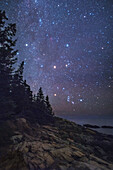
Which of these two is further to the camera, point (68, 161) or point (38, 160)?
point (68, 161)

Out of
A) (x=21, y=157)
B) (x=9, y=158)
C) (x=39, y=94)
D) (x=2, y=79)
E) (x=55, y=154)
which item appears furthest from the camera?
(x=39, y=94)

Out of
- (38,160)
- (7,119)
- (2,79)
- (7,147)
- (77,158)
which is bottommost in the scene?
(77,158)

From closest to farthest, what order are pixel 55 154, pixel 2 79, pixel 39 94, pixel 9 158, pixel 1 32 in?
pixel 9 158 → pixel 55 154 → pixel 1 32 → pixel 2 79 → pixel 39 94

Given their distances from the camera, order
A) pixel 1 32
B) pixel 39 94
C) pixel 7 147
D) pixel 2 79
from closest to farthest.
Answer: pixel 7 147 → pixel 1 32 → pixel 2 79 → pixel 39 94

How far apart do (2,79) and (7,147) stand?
8.97 meters

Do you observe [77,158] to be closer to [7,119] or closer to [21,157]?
[21,157]

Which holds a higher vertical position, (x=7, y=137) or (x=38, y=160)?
(x=7, y=137)

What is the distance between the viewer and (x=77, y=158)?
9.92m

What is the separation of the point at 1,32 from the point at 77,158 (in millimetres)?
17784

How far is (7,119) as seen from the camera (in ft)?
45.8

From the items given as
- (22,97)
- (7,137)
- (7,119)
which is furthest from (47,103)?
(7,137)

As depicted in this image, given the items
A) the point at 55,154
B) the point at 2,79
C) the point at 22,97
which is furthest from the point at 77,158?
the point at 22,97

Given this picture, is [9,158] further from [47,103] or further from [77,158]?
[47,103]

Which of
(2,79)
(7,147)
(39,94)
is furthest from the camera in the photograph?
(39,94)
